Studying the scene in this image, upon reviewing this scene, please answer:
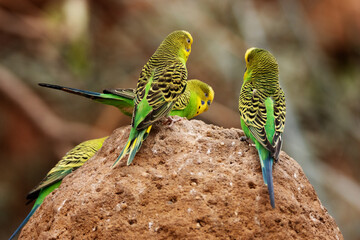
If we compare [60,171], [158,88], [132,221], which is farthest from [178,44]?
[132,221]

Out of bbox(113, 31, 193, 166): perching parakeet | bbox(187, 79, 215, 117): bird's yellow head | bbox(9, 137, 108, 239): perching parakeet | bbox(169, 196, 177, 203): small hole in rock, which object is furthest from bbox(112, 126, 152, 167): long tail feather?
bbox(187, 79, 215, 117): bird's yellow head

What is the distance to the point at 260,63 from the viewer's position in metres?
5.07

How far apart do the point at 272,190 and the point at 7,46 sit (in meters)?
10.1

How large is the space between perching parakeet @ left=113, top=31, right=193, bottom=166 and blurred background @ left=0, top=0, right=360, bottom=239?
268 inches

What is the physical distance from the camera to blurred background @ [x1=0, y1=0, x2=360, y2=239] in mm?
11789

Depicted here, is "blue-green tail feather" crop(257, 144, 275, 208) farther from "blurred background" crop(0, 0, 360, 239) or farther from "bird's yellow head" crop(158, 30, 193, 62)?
"blurred background" crop(0, 0, 360, 239)

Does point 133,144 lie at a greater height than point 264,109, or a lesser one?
lesser

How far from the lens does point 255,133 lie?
169 inches

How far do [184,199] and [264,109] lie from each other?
1183mm

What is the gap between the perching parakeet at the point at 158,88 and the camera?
13.8 feet

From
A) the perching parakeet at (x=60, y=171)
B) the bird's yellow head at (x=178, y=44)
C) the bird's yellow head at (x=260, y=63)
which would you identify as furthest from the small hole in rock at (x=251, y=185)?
the perching parakeet at (x=60, y=171)

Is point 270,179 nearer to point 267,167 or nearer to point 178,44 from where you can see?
point 267,167

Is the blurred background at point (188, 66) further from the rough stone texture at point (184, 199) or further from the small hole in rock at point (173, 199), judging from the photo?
the small hole in rock at point (173, 199)

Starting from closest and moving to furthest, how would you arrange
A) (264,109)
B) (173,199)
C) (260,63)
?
1. (173,199)
2. (264,109)
3. (260,63)
